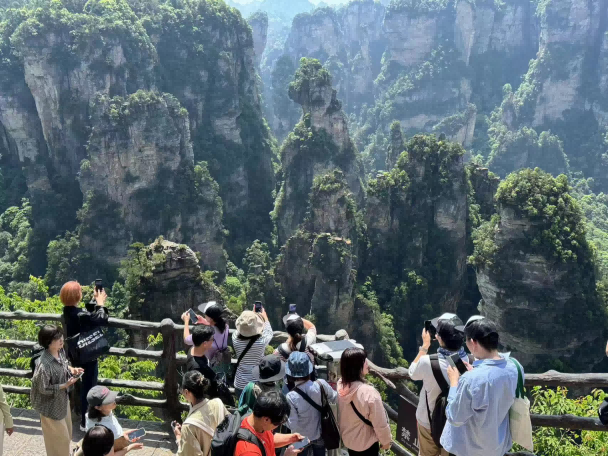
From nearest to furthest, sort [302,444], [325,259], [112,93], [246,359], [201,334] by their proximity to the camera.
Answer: [302,444]
[201,334]
[246,359]
[325,259]
[112,93]

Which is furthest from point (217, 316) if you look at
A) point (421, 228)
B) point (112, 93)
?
point (112, 93)

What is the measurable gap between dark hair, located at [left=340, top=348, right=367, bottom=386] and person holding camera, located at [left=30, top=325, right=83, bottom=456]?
2844 mm

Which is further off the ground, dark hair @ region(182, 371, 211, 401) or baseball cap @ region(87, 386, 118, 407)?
dark hair @ region(182, 371, 211, 401)

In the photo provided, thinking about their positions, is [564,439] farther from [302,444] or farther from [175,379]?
[175,379]

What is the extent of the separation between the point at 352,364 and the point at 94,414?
234cm

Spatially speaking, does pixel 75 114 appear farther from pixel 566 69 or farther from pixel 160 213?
pixel 566 69

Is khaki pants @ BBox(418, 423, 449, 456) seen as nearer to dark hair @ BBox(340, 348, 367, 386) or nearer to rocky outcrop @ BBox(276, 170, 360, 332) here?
dark hair @ BBox(340, 348, 367, 386)

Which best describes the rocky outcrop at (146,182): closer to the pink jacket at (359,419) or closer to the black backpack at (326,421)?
the black backpack at (326,421)

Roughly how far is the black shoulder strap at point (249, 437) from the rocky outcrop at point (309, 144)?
136ft

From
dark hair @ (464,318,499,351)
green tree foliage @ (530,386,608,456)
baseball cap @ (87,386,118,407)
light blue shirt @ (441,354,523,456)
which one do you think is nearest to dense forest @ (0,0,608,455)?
green tree foliage @ (530,386,608,456)

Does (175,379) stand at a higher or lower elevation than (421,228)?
higher

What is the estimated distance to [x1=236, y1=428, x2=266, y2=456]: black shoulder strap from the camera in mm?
3995

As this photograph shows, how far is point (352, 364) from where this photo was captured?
187 inches

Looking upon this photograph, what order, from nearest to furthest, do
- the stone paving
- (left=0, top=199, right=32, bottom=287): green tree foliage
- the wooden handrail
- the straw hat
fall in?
1. the wooden handrail
2. the straw hat
3. the stone paving
4. (left=0, top=199, right=32, bottom=287): green tree foliage
